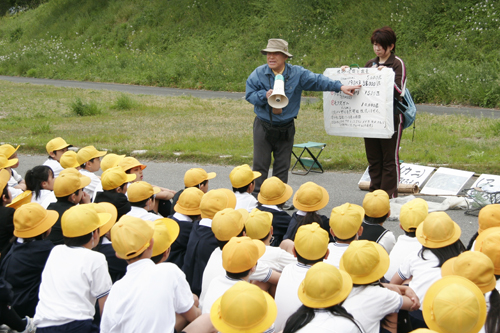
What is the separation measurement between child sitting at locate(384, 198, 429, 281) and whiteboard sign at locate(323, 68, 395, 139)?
213 centimetres

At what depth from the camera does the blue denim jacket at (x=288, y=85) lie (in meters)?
6.08

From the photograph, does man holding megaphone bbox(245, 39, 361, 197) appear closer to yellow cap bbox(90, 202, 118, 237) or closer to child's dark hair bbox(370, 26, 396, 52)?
child's dark hair bbox(370, 26, 396, 52)

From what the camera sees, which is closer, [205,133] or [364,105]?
[364,105]

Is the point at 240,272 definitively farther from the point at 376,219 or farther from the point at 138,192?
the point at 138,192

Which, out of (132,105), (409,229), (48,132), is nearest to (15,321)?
(409,229)

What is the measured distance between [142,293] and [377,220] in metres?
2.27

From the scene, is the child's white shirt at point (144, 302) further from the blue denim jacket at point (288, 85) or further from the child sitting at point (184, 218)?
the blue denim jacket at point (288, 85)

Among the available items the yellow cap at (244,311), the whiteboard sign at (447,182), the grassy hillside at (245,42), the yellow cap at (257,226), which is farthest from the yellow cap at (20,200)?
the grassy hillside at (245,42)

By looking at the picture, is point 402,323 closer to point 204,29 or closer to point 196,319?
point 196,319

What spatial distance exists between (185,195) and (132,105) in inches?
448

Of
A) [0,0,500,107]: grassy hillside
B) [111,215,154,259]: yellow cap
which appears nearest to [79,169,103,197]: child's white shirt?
[111,215,154,259]: yellow cap

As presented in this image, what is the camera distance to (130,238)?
3.20 meters

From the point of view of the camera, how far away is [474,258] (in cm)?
289

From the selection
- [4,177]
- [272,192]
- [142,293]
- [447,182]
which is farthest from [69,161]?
[447,182]
